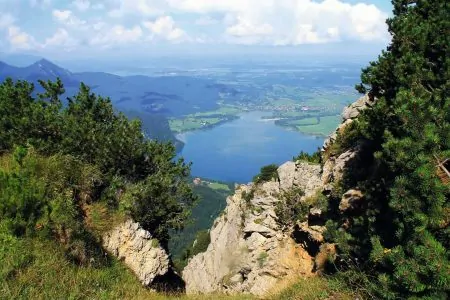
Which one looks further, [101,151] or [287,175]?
[287,175]

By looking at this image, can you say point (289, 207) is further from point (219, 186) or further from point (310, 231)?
point (219, 186)

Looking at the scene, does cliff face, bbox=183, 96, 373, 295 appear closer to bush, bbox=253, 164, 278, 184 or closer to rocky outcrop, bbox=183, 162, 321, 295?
rocky outcrop, bbox=183, 162, 321, 295

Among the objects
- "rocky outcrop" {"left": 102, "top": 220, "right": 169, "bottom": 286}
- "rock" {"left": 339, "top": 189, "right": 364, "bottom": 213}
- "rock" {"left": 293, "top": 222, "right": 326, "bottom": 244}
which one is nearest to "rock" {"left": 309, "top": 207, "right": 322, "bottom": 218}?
"rock" {"left": 293, "top": 222, "right": 326, "bottom": 244}

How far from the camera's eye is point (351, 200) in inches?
522

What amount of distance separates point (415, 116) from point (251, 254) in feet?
55.7

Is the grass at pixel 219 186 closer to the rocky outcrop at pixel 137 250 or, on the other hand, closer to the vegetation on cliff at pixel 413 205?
the rocky outcrop at pixel 137 250

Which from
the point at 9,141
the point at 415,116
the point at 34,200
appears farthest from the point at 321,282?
the point at 9,141

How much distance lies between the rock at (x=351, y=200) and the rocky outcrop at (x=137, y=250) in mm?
6672

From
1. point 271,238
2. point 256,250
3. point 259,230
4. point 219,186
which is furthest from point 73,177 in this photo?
point 219,186

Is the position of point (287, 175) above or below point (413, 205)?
below

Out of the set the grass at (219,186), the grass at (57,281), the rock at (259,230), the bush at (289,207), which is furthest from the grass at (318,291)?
the grass at (219,186)

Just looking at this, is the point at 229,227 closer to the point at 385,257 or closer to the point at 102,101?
the point at 102,101

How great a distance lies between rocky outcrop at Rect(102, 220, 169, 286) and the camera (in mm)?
11500

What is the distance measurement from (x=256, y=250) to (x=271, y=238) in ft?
3.56
